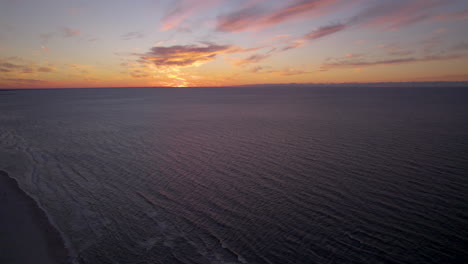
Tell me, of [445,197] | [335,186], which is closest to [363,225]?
[335,186]

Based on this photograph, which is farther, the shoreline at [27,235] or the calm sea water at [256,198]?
the calm sea water at [256,198]

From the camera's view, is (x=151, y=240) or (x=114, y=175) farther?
(x=114, y=175)

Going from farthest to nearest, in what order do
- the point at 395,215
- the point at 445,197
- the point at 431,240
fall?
1. the point at 445,197
2. the point at 395,215
3. the point at 431,240

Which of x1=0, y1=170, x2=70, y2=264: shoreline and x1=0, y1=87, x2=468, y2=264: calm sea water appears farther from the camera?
x1=0, y1=87, x2=468, y2=264: calm sea water

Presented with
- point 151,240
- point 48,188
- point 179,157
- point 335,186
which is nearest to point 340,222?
point 335,186

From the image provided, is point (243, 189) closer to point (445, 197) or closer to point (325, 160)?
point (325, 160)

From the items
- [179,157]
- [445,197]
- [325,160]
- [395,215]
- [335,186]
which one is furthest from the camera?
[179,157]

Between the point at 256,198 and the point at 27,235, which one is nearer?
the point at 27,235
